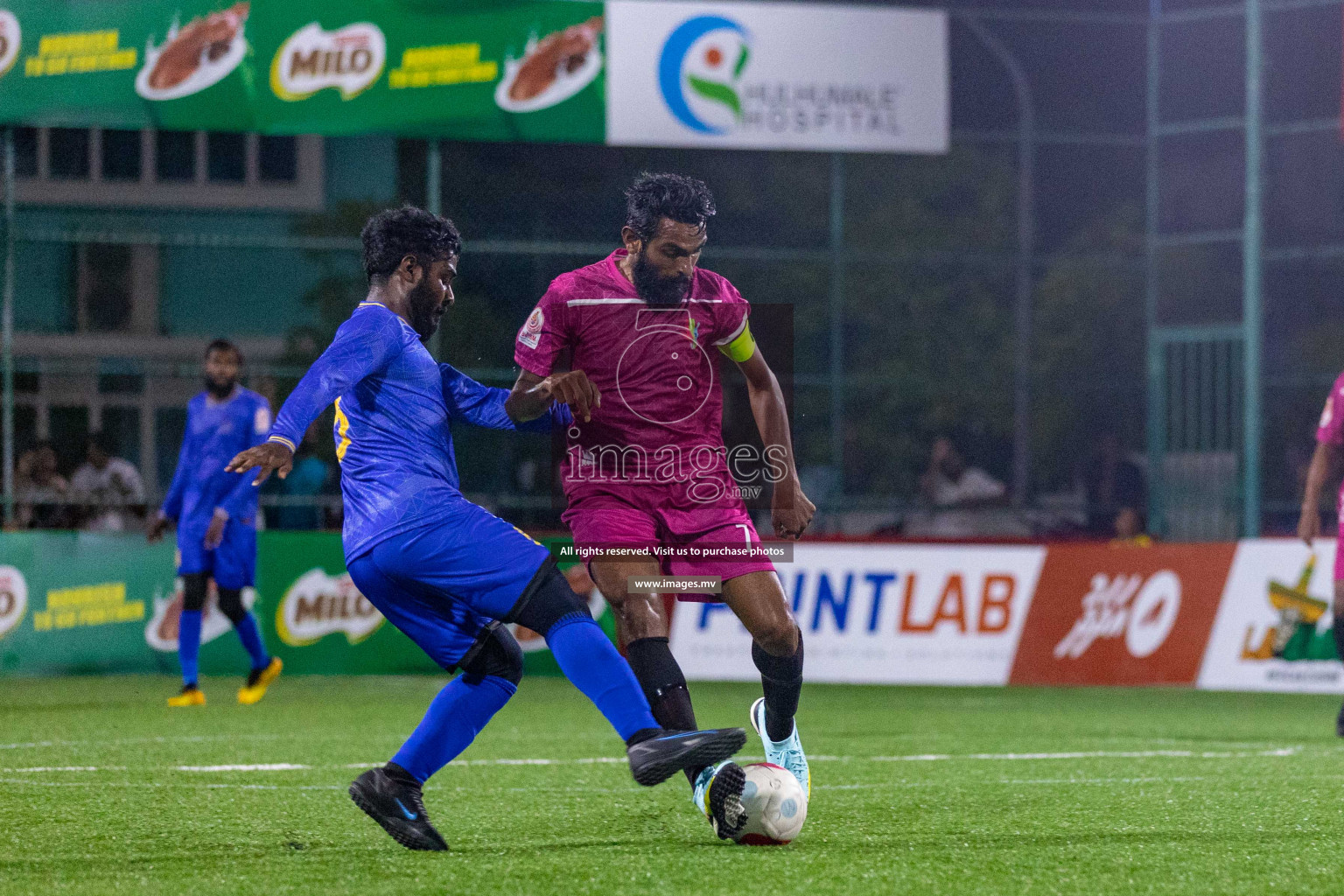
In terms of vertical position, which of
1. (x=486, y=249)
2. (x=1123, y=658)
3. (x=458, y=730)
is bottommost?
(x=1123, y=658)

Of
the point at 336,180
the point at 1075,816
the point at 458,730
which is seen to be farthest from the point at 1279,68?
the point at 458,730

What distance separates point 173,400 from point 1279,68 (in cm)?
993

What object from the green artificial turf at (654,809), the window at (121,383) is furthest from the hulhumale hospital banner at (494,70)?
the green artificial turf at (654,809)

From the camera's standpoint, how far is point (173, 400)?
51.1 feet

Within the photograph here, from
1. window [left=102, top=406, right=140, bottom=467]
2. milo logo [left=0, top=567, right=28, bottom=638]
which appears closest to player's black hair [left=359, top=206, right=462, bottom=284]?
milo logo [left=0, top=567, right=28, bottom=638]

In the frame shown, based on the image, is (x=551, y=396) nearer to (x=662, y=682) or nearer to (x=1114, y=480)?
(x=662, y=682)

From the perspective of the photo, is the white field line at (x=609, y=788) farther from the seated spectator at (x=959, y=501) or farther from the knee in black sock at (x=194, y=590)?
the seated spectator at (x=959, y=501)

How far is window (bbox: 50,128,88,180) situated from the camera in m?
17.4

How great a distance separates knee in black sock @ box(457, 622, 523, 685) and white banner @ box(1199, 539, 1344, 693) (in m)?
8.87

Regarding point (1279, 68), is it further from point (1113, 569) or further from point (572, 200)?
point (572, 200)

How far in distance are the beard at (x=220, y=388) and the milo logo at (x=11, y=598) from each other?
11.0ft

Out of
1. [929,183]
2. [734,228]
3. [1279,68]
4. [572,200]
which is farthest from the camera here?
[929,183]

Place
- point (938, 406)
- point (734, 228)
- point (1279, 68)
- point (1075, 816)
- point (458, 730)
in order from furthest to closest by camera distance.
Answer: point (734, 228) < point (938, 406) < point (1279, 68) < point (1075, 816) < point (458, 730)

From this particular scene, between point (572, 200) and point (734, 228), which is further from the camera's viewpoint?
point (734, 228)
